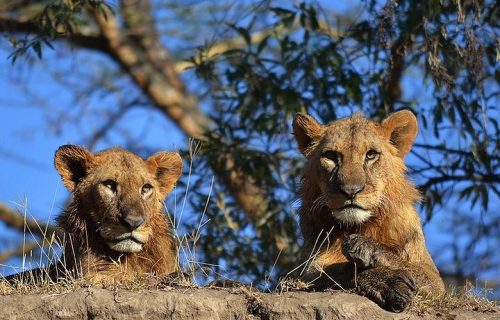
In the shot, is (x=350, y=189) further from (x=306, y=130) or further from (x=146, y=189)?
(x=146, y=189)

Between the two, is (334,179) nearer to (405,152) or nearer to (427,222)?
(405,152)

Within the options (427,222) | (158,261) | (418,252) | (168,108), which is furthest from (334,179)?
(168,108)

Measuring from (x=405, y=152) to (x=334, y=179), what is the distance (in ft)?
3.70

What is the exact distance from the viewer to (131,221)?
984cm

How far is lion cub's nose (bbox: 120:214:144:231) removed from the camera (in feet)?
32.3

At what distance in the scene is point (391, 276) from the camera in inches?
343

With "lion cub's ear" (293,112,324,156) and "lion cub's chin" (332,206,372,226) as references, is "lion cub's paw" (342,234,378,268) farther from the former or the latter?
"lion cub's ear" (293,112,324,156)

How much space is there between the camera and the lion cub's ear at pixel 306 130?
1034 cm

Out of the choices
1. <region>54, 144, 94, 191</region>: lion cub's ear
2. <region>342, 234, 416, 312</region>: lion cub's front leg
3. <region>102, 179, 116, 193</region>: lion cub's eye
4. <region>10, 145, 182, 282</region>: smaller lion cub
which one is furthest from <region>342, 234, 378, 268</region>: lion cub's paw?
<region>54, 144, 94, 191</region>: lion cub's ear

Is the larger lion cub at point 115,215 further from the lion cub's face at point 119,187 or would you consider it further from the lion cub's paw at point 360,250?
the lion cub's paw at point 360,250

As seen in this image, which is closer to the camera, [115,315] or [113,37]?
[115,315]

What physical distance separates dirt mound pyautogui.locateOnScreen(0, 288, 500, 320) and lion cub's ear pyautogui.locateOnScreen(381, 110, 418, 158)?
213cm

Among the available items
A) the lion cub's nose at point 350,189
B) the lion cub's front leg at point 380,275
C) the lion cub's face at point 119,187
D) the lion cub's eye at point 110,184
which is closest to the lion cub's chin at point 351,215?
the lion cub's nose at point 350,189

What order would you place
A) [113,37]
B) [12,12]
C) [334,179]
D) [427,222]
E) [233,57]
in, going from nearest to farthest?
[334,179] → [427,222] → [233,57] → [12,12] → [113,37]
